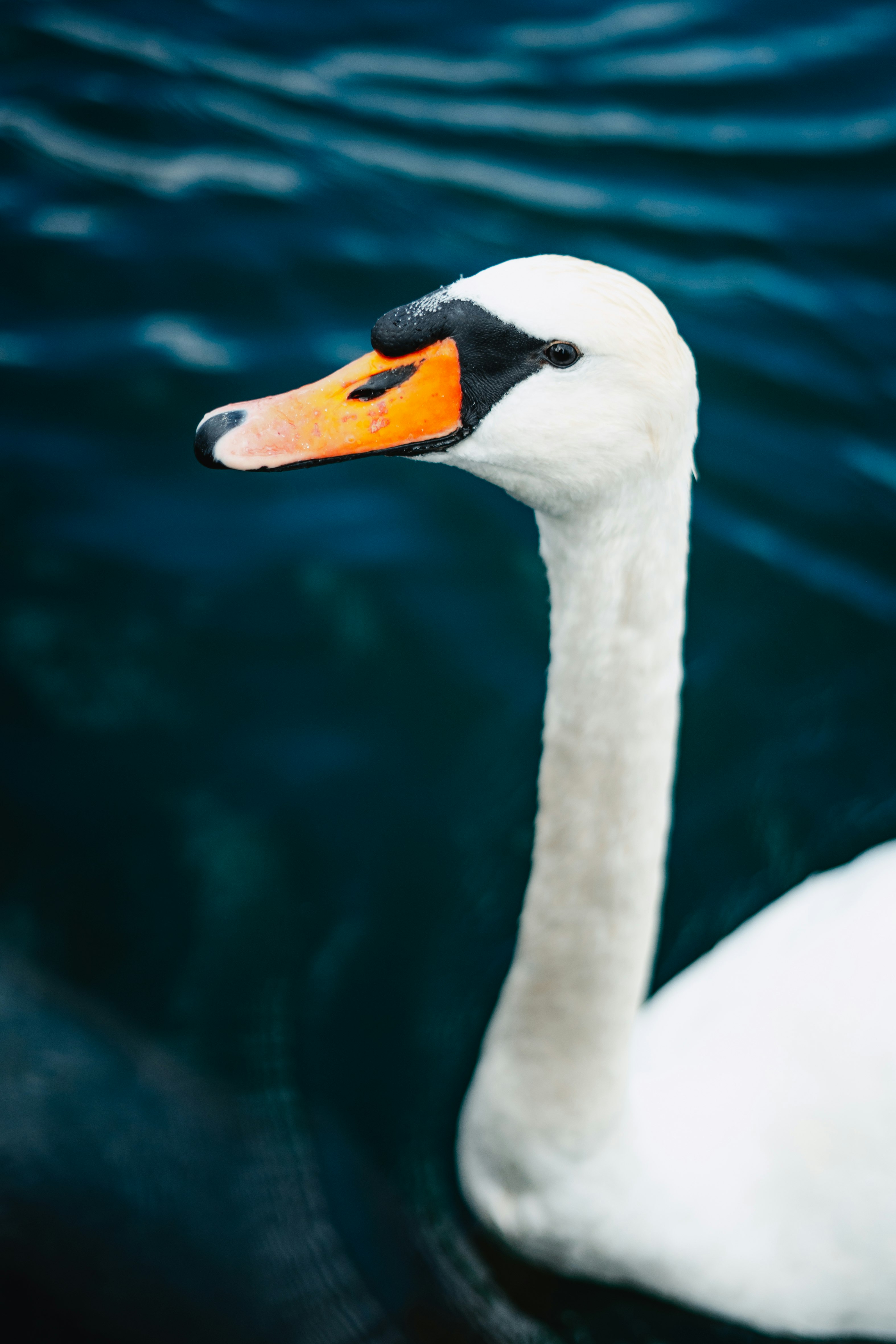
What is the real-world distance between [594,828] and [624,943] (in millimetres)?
315

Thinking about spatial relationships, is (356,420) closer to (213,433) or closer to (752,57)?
(213,433)

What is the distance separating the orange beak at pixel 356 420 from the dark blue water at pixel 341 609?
1869 millimetres

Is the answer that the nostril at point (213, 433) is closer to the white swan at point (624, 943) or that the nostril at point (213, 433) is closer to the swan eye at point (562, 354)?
the white swan at point (624, 943)

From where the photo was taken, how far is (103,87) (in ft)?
21.7

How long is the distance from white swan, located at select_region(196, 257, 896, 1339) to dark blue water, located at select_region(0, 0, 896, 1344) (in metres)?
0.37

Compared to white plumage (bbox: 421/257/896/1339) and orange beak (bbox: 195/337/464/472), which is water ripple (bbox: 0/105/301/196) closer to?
orange beak (bbox: 195/337/464/472)

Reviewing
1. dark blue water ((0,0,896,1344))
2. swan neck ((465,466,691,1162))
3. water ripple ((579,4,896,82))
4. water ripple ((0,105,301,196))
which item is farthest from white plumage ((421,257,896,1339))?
water ripple ((579,4,896,82))

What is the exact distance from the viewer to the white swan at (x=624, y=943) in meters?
2.07

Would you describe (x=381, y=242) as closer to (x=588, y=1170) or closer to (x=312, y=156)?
(x=312, y=156)

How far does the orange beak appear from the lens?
217 cm

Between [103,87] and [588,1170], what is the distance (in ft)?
20.8

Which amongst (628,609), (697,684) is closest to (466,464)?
(628,609)

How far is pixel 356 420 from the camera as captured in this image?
2.21 m

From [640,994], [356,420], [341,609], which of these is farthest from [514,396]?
[341,609]
